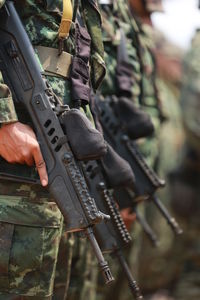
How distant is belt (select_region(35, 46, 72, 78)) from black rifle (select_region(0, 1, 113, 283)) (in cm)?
7

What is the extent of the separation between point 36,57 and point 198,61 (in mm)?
2995

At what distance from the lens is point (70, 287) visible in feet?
12.7

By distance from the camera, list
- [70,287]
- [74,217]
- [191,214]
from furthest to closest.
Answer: [191,214] < [70,287] < [74,217]

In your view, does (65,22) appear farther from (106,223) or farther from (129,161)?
(129,161)

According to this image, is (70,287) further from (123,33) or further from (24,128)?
(123,33)

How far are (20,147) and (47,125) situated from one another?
0.57 ft

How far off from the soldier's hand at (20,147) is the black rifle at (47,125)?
0.14ft

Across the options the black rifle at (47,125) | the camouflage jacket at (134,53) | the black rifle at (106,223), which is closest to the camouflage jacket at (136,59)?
the camouflage jacket at (134,53)

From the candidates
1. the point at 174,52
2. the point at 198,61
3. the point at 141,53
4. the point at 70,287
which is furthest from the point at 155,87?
the point at 174,52

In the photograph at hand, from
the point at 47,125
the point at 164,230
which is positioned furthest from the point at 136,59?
the point at 164,230

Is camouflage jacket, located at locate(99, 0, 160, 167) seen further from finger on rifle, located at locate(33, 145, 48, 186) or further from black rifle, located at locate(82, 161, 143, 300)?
finger on rifle, located at locate(33, 145, 48, 186)

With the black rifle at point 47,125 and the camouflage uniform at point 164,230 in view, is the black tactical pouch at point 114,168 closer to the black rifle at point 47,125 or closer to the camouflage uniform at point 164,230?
the black rifle at point 47,125

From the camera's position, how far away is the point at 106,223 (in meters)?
3.53

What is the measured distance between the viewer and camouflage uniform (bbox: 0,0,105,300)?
3.00 m
